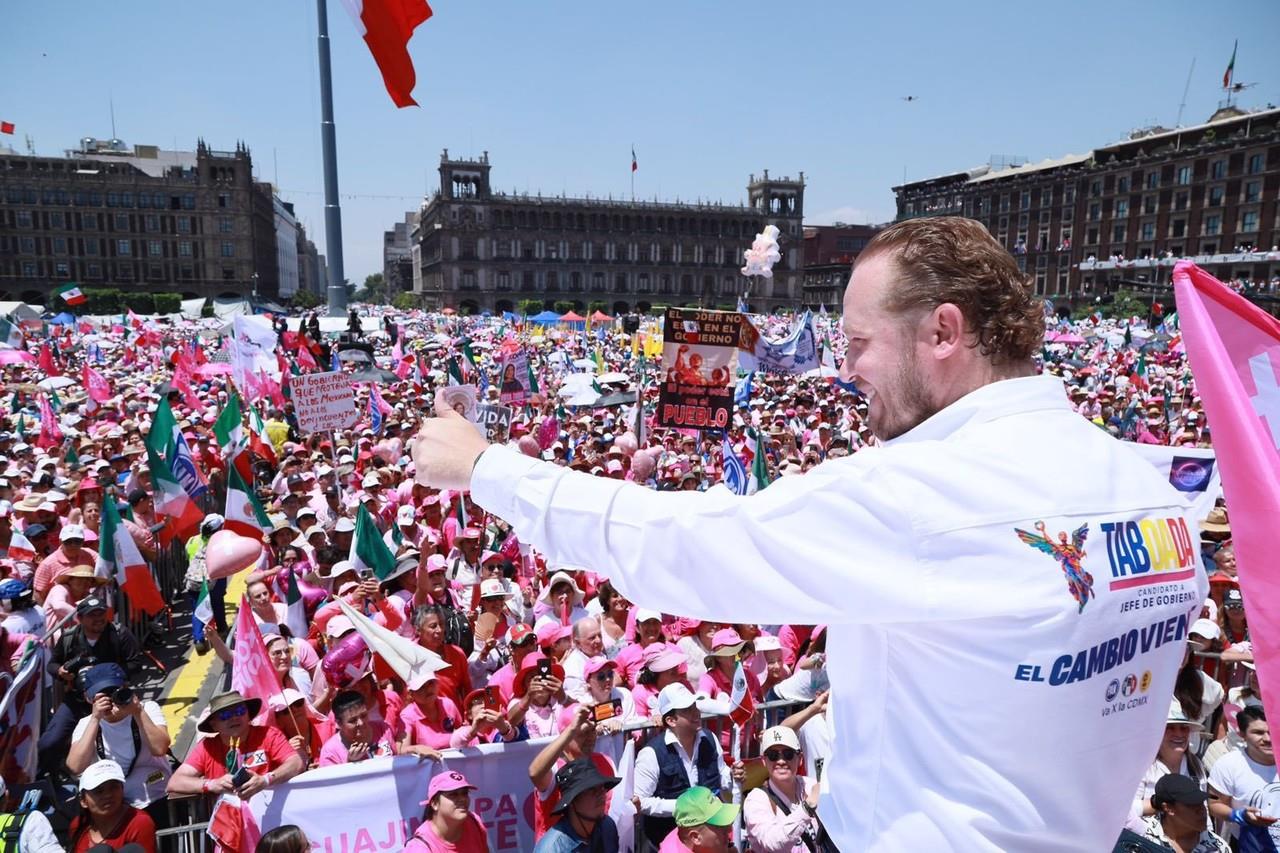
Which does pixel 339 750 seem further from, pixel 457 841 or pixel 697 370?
pixel 697 370

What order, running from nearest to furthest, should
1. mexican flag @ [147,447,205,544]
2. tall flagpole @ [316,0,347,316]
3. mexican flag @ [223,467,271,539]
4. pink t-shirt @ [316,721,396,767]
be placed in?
pink t-shirt @ [316,721,396,767] < mexican flag @ [223,467,271,539] < mexican flag @ [147,447,205,544] < tall flagpole @ [316,0,347,316]

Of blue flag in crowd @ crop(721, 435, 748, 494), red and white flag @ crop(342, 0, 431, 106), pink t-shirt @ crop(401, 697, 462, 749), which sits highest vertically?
red and white flag @ crop(342, 0, 431, 106)

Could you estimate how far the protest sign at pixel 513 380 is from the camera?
1412 centimetres

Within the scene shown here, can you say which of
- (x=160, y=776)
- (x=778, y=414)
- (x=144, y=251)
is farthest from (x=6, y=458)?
(x=144, y=251)

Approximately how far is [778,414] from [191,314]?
123ft

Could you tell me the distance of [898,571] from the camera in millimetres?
1106

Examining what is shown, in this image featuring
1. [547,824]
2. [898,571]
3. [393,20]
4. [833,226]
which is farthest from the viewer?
[833,226]

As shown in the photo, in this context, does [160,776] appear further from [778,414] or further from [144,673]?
[778,414]

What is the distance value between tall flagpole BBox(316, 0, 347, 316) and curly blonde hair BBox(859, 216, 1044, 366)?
68.3 ft

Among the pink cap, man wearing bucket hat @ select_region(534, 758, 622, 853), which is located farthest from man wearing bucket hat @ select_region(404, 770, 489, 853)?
man wearing bucket hat @ select_region(534, 758, 622, 853)

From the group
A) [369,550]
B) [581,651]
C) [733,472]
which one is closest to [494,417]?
[733,472]

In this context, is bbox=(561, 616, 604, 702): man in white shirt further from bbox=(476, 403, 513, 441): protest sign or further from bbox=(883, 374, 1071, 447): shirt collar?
bbox=(476, 403, 513, 441): protest sign

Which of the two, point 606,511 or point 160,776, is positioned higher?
point 606,511

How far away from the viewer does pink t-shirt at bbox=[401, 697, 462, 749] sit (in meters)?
4.52
